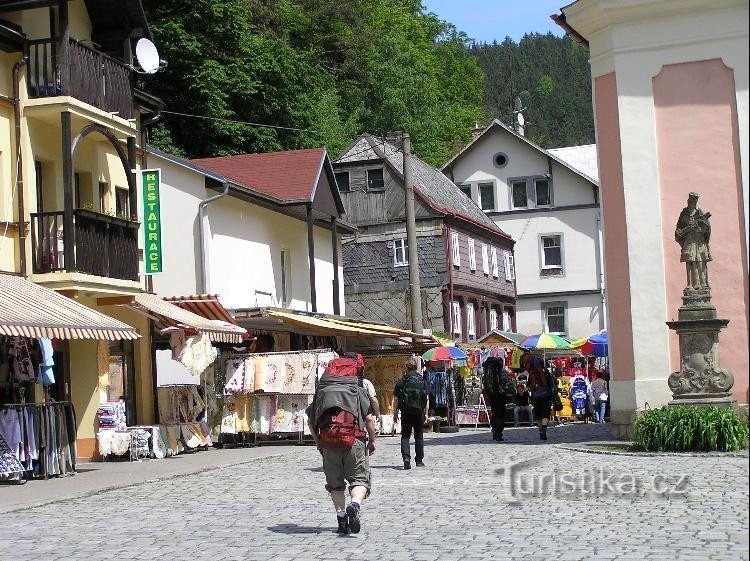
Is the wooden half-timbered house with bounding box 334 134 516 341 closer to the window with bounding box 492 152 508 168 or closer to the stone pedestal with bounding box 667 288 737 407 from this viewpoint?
the window with bounding box 492 152 508 168

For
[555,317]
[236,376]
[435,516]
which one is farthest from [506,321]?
[435,516]

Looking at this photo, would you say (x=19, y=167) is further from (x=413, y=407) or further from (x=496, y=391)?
(x=496, y=391)

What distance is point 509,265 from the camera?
60906 mm

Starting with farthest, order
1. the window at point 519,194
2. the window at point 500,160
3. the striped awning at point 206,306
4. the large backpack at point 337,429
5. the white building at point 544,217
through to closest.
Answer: the window at point 519,194
the window at point 500,160
the white building at point 544,217
the striped awning at point 206,306
the large backpack at point 337,429

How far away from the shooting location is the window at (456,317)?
51.2 m

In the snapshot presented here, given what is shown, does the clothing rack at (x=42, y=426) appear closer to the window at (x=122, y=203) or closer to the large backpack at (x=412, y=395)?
the large backpack at (x=412, y=395)

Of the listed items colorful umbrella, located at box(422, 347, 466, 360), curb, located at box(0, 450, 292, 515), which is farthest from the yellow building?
colorful umbrella, located at box(422, 347, 466, 360)

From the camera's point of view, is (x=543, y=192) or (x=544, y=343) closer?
(x=544, y=343)

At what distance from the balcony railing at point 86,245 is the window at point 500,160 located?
132 feet

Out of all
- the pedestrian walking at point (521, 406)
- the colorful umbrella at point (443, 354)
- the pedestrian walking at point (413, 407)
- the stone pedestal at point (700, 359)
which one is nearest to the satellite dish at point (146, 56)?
the pedestrian walking at point (413, 407)

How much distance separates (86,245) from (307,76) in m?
30.2

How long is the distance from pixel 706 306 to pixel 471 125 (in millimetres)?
61825

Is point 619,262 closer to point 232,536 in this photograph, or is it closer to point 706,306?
point 706,306

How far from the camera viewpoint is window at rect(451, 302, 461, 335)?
5125 centimetres
